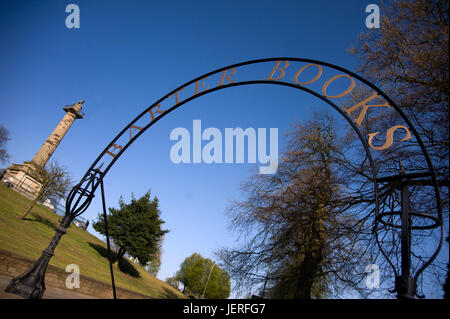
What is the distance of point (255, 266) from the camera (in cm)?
927

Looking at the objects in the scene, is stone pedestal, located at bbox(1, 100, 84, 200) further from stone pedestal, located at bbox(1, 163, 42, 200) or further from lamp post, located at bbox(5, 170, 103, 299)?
lamp post, located at bbox(5, 170, 103, 299)

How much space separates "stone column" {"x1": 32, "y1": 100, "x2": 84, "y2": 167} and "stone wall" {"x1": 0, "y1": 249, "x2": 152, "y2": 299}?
23282 mm

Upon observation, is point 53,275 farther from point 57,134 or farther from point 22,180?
point 57,134

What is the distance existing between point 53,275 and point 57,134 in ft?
94.6

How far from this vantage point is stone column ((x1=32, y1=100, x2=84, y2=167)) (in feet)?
99.1

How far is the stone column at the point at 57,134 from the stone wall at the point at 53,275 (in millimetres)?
23282

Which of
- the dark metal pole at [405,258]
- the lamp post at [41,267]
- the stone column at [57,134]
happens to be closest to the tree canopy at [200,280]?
the stone column at [57,134]

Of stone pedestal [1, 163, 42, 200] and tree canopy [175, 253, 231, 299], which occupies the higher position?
stone pedestal [1, 163, 42, 200]

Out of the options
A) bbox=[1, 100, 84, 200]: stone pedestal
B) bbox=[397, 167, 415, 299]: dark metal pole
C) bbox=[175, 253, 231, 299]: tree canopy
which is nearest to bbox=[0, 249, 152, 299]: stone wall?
bbox=[397, 167, 415, 299]: dark metal pole

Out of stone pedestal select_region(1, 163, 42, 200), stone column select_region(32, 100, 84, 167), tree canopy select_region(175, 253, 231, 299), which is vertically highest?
stone column select_region(32, 100, 84, 167)

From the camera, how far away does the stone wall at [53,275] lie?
7.66m

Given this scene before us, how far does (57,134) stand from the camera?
107 feet

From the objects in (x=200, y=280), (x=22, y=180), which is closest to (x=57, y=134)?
(x=22, y=180)
